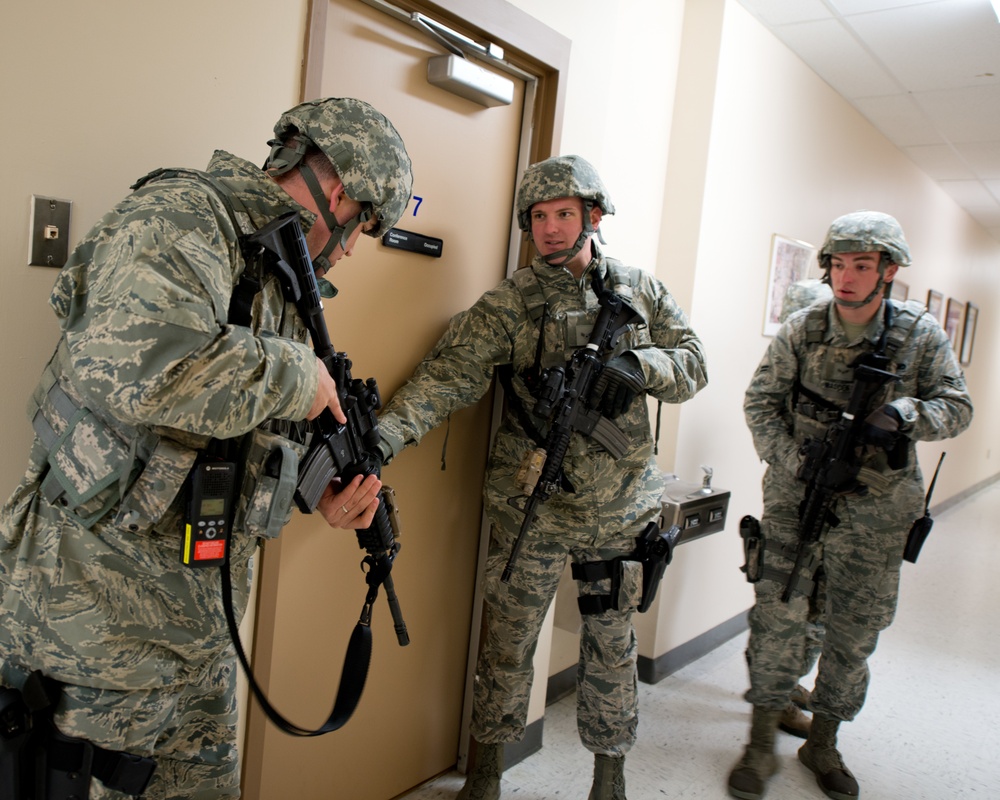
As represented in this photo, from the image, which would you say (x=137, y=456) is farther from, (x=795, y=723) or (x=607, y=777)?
(x=795, y=723)

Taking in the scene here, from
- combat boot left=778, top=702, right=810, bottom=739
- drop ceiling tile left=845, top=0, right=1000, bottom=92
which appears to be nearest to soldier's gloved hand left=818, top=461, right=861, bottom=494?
combat boot left=778, top=702, right=810, bottom=739

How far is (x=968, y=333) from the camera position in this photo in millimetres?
7551

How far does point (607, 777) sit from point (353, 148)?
1810 mm

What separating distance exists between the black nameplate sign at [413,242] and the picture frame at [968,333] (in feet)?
22.5

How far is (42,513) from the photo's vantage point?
3.81ft

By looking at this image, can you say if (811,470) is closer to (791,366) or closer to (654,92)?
(791,366)

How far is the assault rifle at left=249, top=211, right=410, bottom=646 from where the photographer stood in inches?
47.7

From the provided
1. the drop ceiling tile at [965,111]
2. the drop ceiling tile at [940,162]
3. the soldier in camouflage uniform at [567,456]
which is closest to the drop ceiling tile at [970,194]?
the drop ceiling tile at [940,162]

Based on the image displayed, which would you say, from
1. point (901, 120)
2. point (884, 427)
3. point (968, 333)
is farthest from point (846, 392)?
point (968, 333)

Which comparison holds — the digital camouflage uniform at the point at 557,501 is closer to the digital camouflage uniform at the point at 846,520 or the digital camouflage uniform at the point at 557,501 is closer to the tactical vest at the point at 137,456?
the digital camouflage uniform at the point at 846,520

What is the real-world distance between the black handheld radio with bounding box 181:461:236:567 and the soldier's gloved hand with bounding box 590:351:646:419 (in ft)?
3.52

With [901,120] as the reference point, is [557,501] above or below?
below

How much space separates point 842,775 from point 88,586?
7.74 ft

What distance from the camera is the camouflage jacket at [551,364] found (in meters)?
Result: 2.03
